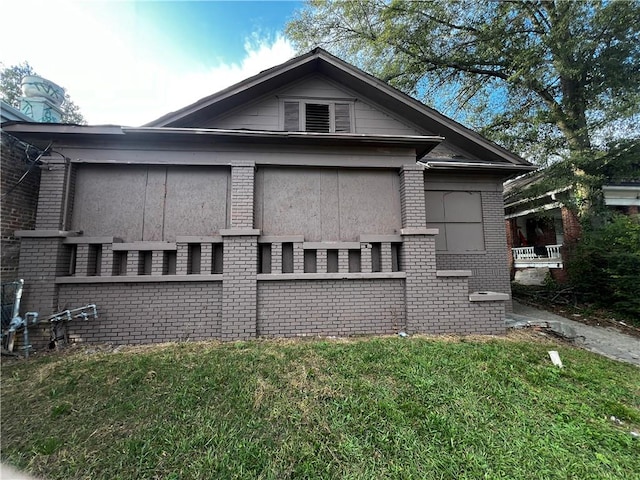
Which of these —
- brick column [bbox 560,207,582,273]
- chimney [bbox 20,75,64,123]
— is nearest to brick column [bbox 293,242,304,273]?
chimney [bbox 20,75,64,123]

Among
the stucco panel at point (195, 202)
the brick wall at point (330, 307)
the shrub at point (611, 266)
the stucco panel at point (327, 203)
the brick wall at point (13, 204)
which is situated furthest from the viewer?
the shrub at point (611, 266)

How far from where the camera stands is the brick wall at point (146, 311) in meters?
4.74

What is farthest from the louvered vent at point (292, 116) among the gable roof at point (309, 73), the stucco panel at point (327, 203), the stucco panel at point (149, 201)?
the stucco panel at point (149, 201)

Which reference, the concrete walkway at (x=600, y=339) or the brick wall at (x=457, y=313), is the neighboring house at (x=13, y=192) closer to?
the brick wall at (x=457, y=313)


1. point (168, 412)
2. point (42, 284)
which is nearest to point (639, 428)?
point (168, 412)

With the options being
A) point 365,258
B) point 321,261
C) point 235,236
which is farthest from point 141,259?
point 365,258

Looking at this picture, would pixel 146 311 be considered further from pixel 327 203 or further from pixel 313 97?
pixel 313 97

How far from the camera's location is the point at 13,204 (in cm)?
486

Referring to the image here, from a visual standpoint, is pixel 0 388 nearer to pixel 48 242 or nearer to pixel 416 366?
pixel 48 242

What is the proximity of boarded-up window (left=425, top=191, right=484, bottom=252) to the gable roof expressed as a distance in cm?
101

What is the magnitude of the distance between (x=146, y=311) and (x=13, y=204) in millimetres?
3071

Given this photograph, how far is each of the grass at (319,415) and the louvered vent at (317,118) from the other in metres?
4.99

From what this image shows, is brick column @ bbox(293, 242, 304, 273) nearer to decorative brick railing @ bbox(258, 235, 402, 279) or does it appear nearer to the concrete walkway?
decorative brick railing @ bbox(258, 235, 402, 279)

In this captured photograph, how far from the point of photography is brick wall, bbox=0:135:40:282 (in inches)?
185
